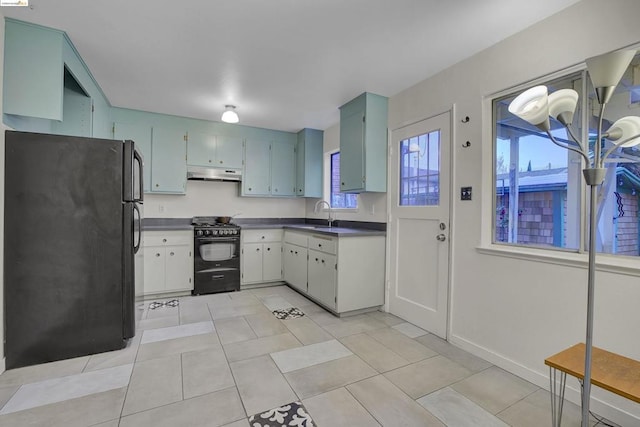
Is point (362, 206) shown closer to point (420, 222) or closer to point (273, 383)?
point (420, 222)

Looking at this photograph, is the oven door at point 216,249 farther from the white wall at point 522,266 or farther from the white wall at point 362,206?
the white wall at point 522,266

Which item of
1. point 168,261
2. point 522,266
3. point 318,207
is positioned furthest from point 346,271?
point 168,261

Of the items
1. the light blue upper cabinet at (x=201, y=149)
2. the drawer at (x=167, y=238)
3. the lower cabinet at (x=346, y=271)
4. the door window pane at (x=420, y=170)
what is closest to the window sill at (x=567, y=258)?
the door window pane at (x=420, y=170)

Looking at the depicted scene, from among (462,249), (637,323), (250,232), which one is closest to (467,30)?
(462,249)

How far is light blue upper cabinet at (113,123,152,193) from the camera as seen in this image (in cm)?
388

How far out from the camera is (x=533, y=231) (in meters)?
2.15

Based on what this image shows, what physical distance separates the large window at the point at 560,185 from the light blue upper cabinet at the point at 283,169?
3.18m

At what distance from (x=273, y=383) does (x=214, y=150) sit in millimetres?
3402

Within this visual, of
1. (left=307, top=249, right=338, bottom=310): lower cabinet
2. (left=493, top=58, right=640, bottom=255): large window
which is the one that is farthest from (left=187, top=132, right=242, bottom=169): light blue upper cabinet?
(left=493, top=58, right=640, bottom=255): large window

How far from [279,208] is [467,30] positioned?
3708mm

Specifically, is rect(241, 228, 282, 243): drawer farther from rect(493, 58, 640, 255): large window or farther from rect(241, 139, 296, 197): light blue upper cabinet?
rect(493, 58, 640, 255): large window

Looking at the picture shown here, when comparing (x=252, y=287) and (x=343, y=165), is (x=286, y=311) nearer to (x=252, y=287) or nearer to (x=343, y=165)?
(x=252, y=287)

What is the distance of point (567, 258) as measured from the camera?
1863 mm

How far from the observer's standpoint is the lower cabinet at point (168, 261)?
3.76 meters
